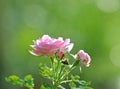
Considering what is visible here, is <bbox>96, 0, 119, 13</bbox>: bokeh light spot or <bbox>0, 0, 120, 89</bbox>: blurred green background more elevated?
<bbox>96, 0, 119, 13</bbox>: bokeh light spot

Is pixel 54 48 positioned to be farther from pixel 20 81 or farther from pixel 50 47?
pixel 20 81

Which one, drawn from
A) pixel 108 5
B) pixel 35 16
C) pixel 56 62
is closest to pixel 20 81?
pixel 56 62

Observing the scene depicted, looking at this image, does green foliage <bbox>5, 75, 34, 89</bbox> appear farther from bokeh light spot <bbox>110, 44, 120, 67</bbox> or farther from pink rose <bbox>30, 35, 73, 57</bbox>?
bokeh light spot <bbox>110, 44, 120, 67</bbox>

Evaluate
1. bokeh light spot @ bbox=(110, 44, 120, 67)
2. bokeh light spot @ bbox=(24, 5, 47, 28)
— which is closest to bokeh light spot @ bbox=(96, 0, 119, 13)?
bokeh light spot @ bbox=(110, 44, 120, 67)

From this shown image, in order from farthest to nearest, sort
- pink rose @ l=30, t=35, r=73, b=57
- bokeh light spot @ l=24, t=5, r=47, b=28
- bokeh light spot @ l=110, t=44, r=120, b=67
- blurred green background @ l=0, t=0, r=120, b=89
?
bokeh light spot @ l=24, t=5, r=47, b=28, bokeh light spot @ l=110, t=44, r=120, b=67, blurred green background @ l=0, t=0, r=120, b=89, pink rose @ l=30, t=35, r=73, b=57

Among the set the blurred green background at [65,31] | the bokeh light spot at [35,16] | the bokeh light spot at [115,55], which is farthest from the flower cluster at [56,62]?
the bokeh light spot at [35,16]
